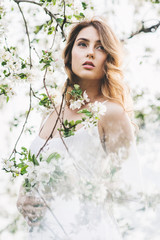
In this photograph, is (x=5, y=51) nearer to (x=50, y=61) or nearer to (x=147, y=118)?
(x=50, y=61)

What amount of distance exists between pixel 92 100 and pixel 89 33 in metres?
0.35

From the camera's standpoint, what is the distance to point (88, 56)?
1.60 m

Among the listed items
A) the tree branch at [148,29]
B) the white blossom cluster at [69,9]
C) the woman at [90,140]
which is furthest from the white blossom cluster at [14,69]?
the tree branch at [148,29]

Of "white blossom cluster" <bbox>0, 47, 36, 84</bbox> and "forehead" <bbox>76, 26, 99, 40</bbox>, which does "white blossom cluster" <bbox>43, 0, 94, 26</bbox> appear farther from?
"white blossom cluster" <bbox>0, 47, 36, 84</bbox>

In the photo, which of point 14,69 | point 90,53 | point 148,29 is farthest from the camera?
point 148,29

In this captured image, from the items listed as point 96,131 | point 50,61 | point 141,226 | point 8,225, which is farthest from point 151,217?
point 8,225

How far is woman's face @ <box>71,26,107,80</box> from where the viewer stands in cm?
159

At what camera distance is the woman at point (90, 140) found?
1194 mm

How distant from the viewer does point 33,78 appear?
1.32 m

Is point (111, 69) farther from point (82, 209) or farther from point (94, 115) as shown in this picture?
point (82, 209)

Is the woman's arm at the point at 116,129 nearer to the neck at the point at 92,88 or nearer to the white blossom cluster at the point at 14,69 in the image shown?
the neck at the point at 92,88

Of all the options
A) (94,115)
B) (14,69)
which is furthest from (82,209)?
(14,69)

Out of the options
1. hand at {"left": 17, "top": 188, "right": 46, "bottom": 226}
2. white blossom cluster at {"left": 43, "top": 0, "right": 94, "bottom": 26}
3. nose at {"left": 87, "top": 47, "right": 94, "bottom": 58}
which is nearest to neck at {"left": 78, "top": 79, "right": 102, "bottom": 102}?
nose at {"left": 87, "top": 47, "right": 94, "bottom": 58}

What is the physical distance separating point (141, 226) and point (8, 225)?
166cm
